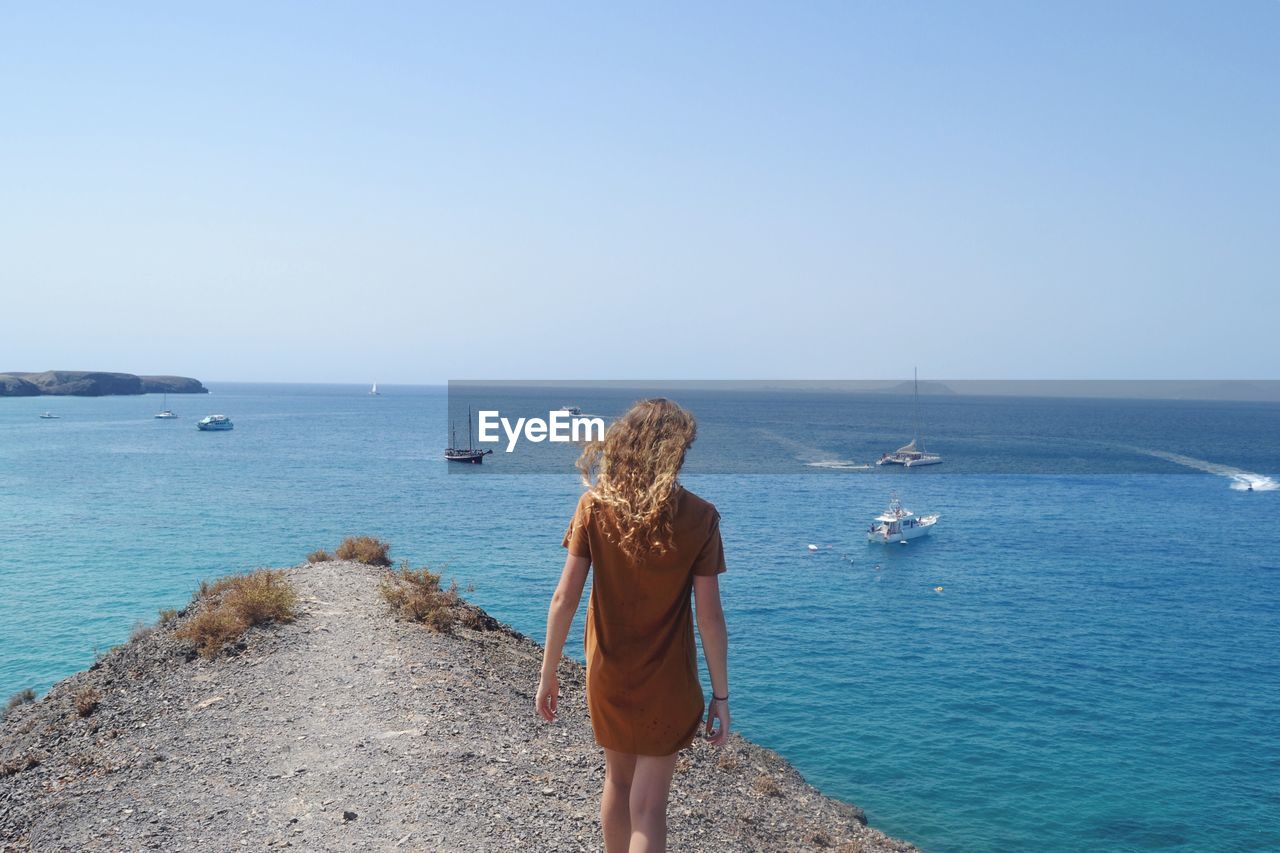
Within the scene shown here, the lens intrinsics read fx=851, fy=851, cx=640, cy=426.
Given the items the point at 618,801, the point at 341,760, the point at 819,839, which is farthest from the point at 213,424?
the point at 618,801

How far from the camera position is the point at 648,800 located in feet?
12.7

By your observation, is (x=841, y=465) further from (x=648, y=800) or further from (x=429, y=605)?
(x=648, y=800)

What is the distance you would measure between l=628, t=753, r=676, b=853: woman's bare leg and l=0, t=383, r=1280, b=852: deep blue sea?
1286 centimetres

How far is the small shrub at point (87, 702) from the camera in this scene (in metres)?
11.0

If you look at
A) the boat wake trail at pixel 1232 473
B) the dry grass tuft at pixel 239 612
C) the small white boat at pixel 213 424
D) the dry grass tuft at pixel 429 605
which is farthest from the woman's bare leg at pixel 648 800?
the small white boat at pixel 213 424

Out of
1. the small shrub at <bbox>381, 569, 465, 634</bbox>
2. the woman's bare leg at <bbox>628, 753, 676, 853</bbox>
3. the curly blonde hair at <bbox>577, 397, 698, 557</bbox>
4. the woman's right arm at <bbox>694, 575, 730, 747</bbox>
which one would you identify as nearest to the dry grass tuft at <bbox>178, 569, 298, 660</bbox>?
the small shrub at <bbox>381, 569, 465, 634</bbox>

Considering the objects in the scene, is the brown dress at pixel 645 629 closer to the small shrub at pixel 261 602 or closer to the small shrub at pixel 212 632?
the small shrub at pixel 212 632

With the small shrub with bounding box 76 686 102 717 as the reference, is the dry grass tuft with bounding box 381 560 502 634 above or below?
above

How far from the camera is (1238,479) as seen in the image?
3209 inches

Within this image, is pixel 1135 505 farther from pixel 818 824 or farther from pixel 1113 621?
pixel 818 824

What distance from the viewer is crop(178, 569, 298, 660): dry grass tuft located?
39.8ft

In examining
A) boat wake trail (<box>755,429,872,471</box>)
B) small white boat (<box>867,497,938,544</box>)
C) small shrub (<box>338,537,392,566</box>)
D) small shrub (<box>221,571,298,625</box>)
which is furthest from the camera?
boat wake trail (<box>755,429,872,471</box>)

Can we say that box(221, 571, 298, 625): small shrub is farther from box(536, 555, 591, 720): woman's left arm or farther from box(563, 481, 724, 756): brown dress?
box(563, 481, 724, 756): brown dress

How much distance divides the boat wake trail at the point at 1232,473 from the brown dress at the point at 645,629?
87275mm
